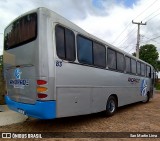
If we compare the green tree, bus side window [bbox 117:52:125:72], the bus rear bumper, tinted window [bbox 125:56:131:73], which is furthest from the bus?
the green tree

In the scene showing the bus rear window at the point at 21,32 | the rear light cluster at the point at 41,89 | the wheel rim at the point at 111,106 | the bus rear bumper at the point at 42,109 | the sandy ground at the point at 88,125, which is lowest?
the sandy ground at the point at 88,125

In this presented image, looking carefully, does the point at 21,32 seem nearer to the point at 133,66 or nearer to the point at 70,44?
the point at 70,44

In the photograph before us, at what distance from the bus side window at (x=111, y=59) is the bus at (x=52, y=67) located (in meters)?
0.41

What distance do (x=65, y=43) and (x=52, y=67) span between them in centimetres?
90

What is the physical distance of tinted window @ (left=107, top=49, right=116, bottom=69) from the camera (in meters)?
9.25

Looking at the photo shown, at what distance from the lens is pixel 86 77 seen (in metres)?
7.46

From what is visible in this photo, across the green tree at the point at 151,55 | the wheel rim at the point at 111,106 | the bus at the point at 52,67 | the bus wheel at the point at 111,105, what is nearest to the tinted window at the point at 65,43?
the bus at the point at 52,67

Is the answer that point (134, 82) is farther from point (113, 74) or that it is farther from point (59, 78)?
point (59, 78)

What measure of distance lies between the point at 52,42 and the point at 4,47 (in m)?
2.44

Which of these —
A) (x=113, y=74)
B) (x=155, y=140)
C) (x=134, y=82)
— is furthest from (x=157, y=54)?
A: (x=155, y=140)

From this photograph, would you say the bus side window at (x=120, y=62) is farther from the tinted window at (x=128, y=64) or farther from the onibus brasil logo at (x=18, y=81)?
the onibus brasil logo at (x=18, y=81)

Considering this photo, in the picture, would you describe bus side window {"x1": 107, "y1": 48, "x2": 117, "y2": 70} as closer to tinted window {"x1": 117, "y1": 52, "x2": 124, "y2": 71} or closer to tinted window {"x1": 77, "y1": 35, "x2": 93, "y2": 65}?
tinted window {"x1": 117, "y1": 52, "x2": 124, "y2": 71}

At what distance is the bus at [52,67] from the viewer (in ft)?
19.6

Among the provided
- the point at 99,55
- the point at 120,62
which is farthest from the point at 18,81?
the point at 120,62
